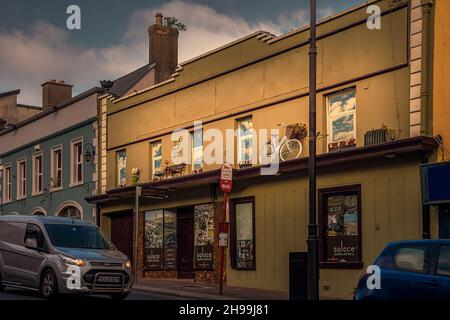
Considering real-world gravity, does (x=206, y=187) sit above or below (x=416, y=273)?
above

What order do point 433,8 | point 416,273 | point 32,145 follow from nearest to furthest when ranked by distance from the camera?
point 416,273 < point 433,8 < point 32,145

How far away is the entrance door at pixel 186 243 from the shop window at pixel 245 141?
346 cm

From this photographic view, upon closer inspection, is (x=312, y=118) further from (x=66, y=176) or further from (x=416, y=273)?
(x=66, y=176)

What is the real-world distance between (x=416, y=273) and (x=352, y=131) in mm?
9371

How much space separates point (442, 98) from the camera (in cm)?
1861

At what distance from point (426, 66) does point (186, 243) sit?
11712mm

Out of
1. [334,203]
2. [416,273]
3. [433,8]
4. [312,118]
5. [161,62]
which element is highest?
[161,62]

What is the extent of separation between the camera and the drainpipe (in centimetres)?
1871

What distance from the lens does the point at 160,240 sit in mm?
28562

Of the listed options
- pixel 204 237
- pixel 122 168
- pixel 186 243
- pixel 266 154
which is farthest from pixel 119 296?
pixel 122 168

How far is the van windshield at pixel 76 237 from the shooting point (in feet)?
57.6

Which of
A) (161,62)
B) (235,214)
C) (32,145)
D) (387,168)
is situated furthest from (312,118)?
(32,145)

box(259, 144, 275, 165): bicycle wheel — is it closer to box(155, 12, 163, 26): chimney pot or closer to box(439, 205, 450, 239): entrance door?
box(439, 205, 450, 239): entrance door

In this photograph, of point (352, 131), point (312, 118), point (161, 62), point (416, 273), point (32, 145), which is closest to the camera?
point (416, 273)
